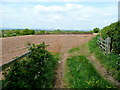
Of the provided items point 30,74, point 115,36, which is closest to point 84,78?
point 30,74

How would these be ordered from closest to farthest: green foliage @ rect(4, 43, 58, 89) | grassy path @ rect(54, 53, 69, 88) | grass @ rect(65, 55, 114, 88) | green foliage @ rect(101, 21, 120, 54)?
green foliage @ rect(4, 43, 58, 89), grass @ rect(65, 55, 114, 88), grassy path @ rect(54, 53, 69, 88), green foliage @ rect(101, 21, 120, 54)

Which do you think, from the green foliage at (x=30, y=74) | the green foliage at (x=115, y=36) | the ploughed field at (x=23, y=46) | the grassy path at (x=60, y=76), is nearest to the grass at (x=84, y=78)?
the grassy path at (x=60, y=76)

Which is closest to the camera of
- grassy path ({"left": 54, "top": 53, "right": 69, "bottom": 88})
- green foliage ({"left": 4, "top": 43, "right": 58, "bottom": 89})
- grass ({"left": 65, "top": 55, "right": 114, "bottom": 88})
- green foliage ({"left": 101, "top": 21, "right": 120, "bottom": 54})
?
green foliage ({"left": 4, "top": 43, "right": 58, "bottom": 89})

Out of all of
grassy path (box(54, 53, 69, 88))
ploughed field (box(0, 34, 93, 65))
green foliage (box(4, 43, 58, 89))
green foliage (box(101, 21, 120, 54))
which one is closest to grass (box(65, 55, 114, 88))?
grassy path (box(54, 53, 69, 88))

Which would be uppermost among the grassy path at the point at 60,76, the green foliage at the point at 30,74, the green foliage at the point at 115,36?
the green foliage at the point at 115,36

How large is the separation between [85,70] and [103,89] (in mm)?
1855

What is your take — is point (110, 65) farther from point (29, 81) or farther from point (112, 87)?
point (29, 81)

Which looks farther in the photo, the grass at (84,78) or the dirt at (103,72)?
the dirt at (103,72)

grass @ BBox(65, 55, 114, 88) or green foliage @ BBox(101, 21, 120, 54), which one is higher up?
green foliage @ BBox(101, 21, 120, 54)

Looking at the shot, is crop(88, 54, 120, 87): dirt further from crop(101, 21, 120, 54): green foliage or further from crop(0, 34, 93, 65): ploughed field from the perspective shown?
crop(0, 34, 93, 65): ploughed field

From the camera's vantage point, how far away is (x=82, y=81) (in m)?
6.09

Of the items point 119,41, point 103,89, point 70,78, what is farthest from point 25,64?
point 119,41

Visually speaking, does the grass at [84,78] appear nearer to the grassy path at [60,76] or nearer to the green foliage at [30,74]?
the grassy path at [60,76]

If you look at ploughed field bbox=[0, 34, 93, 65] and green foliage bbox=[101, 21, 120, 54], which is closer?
green foliage bbox=[101, 21, 120, 54]
